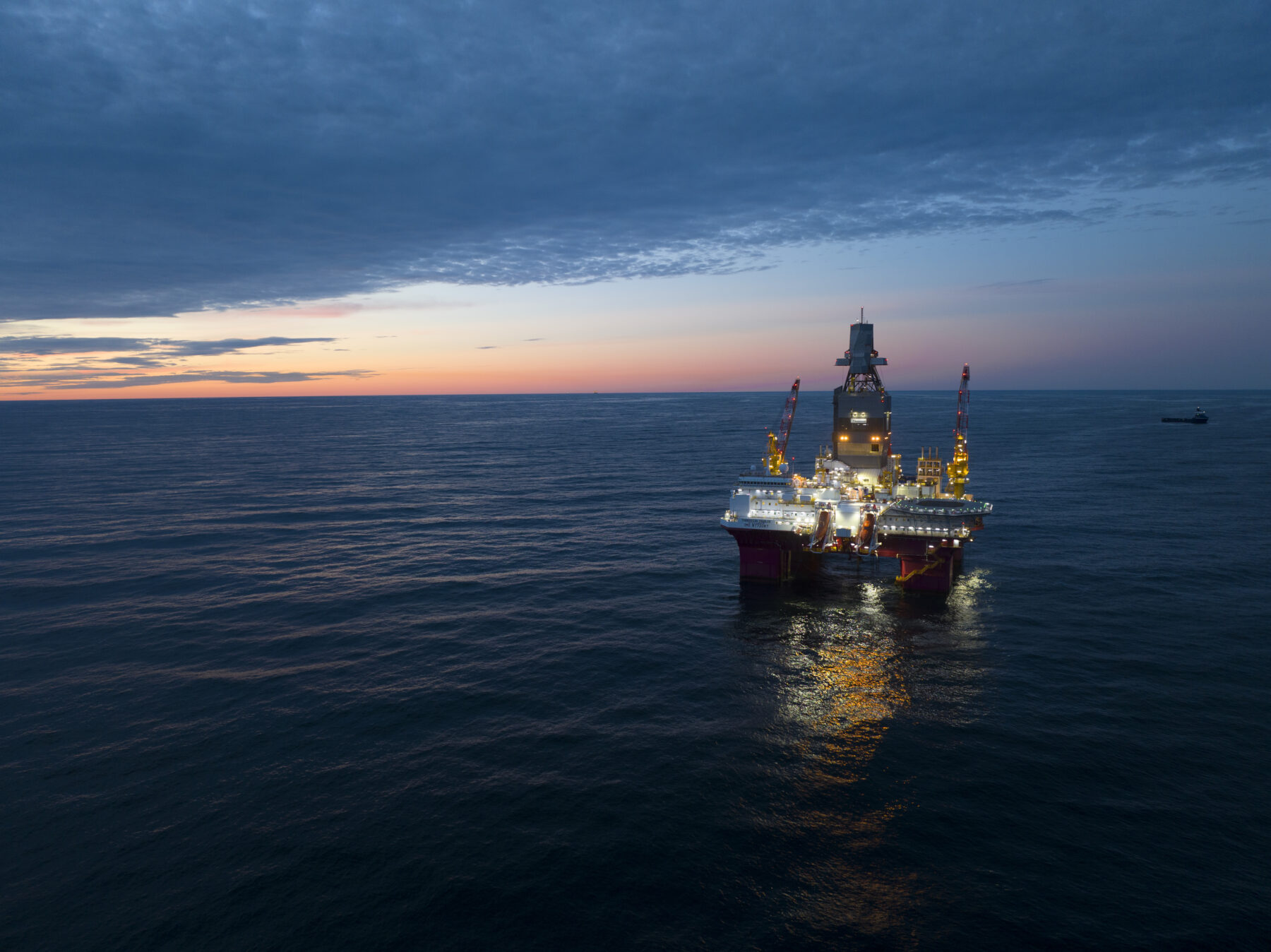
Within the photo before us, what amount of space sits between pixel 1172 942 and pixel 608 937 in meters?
22.2

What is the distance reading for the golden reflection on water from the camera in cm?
2650

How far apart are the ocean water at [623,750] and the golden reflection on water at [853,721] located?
0.21m

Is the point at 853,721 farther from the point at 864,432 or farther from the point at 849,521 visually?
the point at 864,432

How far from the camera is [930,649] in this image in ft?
169

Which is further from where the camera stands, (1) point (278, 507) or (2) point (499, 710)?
(1) point (278, 507)

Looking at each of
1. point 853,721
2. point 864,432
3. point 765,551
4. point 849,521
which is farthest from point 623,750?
point 864,432

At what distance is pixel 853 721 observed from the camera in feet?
132

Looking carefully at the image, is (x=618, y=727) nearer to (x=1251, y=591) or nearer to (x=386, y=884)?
(x=386, y=884)

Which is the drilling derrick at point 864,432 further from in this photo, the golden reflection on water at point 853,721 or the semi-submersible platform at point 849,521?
the golden reflection on water at point 853,721

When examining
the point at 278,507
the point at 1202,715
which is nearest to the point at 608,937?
the point at 1202,715

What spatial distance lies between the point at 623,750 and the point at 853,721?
50.7ft

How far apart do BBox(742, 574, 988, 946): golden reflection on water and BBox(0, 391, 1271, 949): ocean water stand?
21cm

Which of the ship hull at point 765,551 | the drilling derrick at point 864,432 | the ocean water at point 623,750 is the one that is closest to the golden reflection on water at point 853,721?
the ocean water at point 623,750

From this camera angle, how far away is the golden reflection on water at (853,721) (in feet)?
86.9
